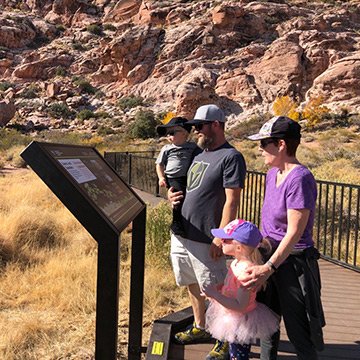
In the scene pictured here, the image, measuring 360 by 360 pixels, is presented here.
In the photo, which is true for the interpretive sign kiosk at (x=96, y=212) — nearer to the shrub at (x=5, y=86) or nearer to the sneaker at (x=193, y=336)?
the sneaker at (x=193, y=336)

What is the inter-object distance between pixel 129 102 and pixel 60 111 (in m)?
8.87

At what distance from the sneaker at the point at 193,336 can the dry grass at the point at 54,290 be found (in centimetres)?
62

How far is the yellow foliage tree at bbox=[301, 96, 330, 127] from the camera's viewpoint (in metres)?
39.3

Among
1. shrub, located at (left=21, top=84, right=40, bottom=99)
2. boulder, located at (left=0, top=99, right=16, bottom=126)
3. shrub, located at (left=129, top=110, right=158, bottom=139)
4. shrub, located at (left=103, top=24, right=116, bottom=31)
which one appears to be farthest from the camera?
shrub, located at (left=103, top=24, right=116, bottom=31)

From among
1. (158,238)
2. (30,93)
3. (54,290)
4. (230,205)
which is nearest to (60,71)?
(30,93)

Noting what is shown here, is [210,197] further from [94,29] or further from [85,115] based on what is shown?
[94,29]

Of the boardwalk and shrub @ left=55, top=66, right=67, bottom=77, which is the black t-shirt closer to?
the boardwalk

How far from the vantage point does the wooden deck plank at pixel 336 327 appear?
3361mm

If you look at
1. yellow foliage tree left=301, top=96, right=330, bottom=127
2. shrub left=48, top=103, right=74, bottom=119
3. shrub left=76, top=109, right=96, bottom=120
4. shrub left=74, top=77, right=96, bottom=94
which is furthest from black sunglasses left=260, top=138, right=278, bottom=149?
shrub left=74, top=77, right=96, bottom=94

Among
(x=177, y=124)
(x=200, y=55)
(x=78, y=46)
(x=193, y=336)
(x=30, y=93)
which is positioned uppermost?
(x=78, y=46)

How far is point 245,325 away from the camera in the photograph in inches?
95.2

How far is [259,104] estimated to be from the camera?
47531 millimetres

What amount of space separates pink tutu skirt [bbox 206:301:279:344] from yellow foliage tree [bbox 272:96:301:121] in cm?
4144

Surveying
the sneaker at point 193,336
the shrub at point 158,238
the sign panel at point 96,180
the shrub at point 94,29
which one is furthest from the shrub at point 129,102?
the sign panel at point 96,180
